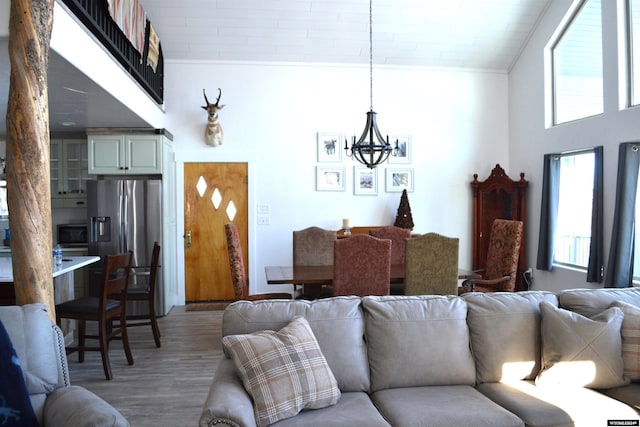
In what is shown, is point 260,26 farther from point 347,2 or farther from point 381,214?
point 381,214

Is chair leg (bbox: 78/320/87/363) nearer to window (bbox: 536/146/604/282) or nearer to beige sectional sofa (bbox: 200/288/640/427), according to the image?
beige sectional sofa (bbox: 200/288/640/427)

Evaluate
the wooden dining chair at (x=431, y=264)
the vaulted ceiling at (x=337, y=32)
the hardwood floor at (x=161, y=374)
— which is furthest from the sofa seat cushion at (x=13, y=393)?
the vaulted ceiling at (x=337, y=32)

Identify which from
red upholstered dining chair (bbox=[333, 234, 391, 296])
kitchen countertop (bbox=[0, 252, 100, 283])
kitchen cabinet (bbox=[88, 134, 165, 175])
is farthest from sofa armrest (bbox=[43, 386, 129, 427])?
kitchen cabinet (bbox=[88, 134, 165, 175])

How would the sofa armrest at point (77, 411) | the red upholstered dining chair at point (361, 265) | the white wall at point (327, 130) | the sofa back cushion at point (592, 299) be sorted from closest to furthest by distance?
the sofa armrest at point (77, 411)
the sofa back cushion at point (592, 299)
the red upholstered dining chair at point (361, 265)
the white wall at point (327, 130)

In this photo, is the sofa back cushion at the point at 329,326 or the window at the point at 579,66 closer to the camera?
the sofa back cushion at the point at 329,326

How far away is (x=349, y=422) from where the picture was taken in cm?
192

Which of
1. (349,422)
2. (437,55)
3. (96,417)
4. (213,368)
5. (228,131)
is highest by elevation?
(437,55)

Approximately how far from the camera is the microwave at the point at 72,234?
5973mm

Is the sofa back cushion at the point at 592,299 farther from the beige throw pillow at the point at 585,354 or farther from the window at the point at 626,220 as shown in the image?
the window at the point at 626,220

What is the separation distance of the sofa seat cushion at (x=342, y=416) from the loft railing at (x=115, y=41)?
9.57 feet

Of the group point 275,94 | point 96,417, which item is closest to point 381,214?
point 275,94

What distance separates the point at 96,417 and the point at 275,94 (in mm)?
5257

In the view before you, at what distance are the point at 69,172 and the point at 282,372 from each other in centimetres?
531

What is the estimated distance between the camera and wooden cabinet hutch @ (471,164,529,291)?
645 cm
